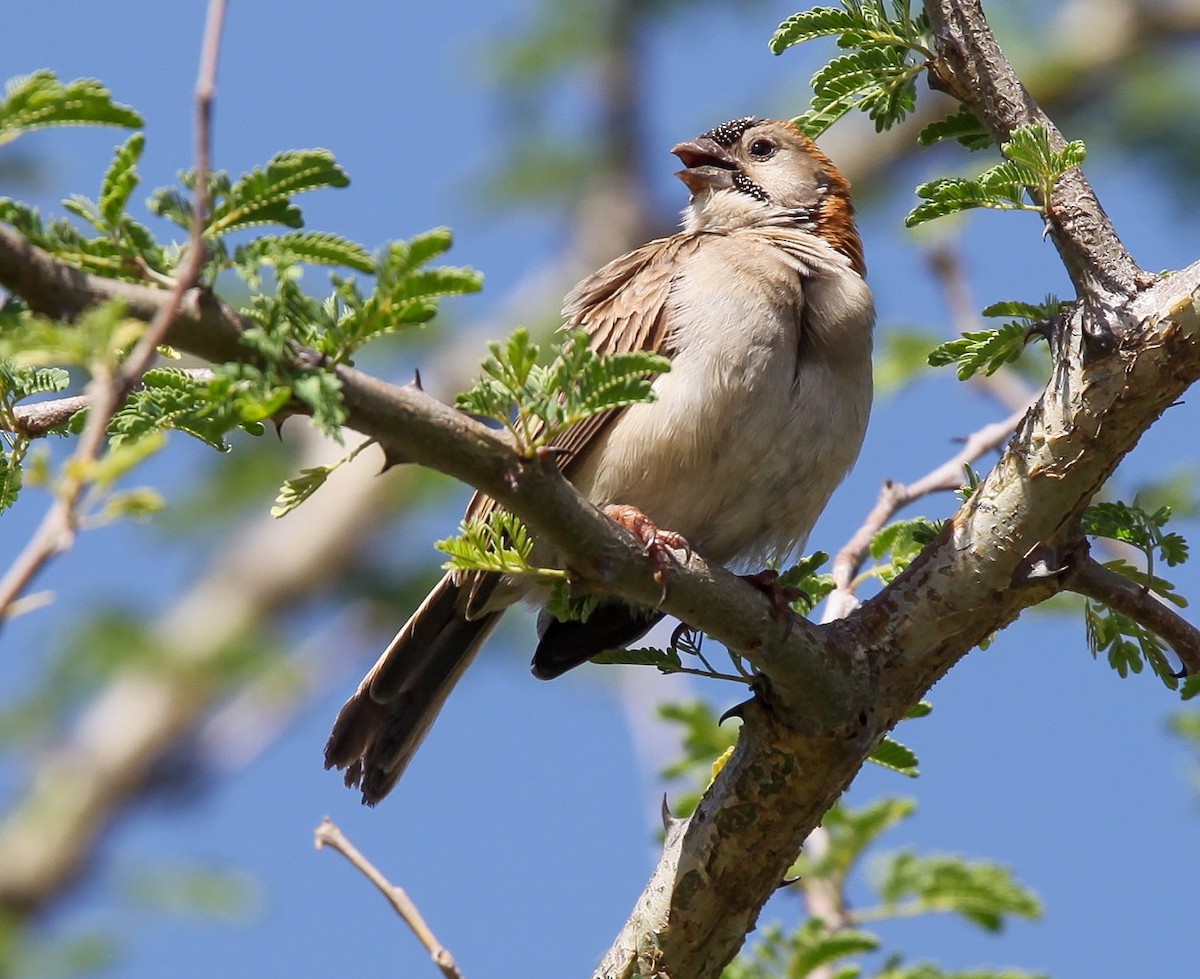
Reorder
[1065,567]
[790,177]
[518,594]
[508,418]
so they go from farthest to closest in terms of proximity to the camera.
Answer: [790,177] → [518,594] → [1065,567] → [508,418]

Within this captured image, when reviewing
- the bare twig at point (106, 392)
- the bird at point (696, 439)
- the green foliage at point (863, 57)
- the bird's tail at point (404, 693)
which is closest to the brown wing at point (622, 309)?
the bird at point (696, 439)

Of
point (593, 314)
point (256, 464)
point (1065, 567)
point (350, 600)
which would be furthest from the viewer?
point (350, 600)

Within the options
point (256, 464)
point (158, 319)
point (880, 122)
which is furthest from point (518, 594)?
point (256, 464)

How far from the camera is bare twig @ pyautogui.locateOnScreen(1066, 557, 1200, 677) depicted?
380 cm

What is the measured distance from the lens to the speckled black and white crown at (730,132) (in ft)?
21.5

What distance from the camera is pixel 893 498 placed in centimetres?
513

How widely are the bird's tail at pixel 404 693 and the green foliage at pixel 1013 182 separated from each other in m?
2.15

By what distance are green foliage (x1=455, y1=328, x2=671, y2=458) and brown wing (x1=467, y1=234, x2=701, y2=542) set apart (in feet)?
5.09

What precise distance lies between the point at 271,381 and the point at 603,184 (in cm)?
1136

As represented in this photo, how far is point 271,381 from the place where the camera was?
2.74m

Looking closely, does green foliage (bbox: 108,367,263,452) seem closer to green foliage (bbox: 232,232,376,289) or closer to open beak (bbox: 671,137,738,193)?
green foliage (bbox: 232,232,376,289)

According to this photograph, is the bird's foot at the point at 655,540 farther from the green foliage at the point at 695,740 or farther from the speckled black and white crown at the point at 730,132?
the speckled black and white crown at the point at 730,132

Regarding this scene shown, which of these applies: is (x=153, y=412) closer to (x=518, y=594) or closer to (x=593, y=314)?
(x=518, y=594)

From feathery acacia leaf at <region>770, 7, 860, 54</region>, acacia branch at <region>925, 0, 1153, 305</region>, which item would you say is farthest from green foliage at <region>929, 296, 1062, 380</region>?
feathery acacia leaf at <region>770, 7, 860, 54</region>
